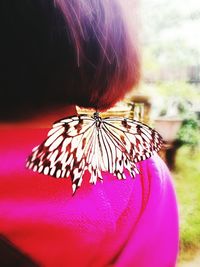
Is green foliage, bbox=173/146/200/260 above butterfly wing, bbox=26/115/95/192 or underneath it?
underneath

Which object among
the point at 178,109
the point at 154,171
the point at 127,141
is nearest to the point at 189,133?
the point at 178,109

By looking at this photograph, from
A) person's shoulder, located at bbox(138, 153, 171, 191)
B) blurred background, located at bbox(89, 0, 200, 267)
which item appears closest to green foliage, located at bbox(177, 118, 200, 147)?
blurred background, located at bbox(89, 0, 200, 267)

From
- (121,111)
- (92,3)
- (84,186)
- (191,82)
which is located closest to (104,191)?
(84,186)

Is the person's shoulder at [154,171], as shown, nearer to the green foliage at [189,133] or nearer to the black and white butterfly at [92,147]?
the black and white butterfly at [92,147]

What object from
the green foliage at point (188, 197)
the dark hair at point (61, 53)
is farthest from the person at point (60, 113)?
the green foliage at point (188, 197)

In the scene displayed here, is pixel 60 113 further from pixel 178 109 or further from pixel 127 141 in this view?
pixel 178 109

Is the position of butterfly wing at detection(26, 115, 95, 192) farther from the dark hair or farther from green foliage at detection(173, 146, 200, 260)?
green foliage at detection(173, 146, 200, 260)
